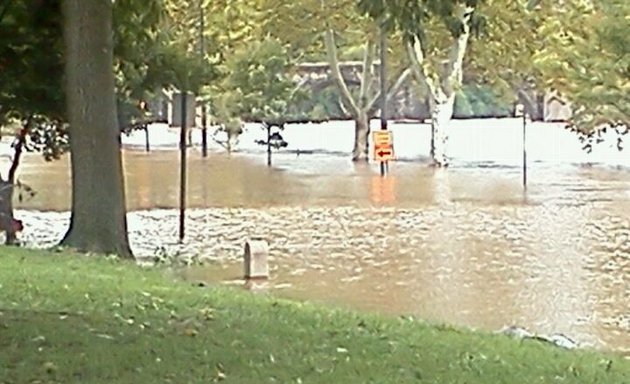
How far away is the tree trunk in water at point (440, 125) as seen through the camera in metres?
44.8

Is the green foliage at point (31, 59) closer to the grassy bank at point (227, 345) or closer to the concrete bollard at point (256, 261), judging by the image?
the concrete bollard at point (256, 261)

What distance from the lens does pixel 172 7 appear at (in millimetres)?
35438

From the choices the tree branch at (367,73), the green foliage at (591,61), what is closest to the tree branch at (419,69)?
the green foliage at (591,61)

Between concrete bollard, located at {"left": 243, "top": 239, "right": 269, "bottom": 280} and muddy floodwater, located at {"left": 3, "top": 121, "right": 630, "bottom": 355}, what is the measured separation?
0.21 metres

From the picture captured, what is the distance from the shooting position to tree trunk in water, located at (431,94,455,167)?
1763 inches

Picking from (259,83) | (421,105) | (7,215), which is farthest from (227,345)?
(421,105)

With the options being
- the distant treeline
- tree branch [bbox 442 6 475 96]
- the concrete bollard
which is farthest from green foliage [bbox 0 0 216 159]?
the distant treeline

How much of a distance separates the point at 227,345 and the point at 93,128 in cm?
825

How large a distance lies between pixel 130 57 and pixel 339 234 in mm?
5167

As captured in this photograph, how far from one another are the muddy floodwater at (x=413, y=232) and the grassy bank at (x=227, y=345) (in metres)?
3.34

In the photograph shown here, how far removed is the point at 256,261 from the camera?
56.6 ft

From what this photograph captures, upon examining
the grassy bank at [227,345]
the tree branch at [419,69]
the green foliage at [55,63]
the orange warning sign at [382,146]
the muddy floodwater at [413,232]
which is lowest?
the muddy floodwater at [413,232]

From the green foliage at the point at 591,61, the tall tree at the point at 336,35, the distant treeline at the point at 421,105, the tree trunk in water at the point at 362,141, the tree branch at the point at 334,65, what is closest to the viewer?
the green foliage at the point at 591,61

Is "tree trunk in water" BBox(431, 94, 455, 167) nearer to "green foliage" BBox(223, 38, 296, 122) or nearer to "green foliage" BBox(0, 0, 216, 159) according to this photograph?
"green foliage" BBox(223, 38, 296, 122)
